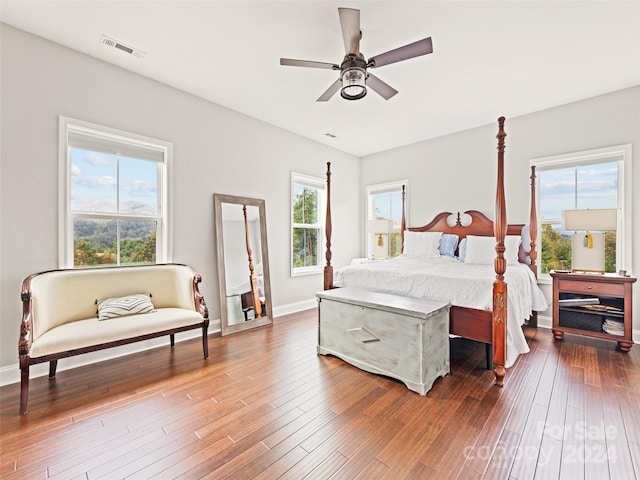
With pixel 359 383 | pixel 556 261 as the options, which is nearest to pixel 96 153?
pixel 359 383

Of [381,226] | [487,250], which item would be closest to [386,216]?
[381,226]

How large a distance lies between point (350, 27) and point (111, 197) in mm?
2774

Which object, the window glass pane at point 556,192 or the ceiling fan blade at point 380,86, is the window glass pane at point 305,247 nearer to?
the ceiling fan blade at point 380,86

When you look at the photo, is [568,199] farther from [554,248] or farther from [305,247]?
[305,247]

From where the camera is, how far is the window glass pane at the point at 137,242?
10.2ft

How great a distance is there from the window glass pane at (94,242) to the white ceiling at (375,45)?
1.61m

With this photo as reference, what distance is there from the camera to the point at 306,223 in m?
5.14

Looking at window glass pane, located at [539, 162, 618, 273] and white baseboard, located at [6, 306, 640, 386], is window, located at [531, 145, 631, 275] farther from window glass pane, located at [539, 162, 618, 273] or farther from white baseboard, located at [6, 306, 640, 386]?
white baseboard, located at [6, 306, 640, 386]

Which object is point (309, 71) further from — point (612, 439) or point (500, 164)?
point (612, 439)

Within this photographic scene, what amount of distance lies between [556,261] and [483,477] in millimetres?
3539

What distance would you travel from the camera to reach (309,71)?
299 centimetres

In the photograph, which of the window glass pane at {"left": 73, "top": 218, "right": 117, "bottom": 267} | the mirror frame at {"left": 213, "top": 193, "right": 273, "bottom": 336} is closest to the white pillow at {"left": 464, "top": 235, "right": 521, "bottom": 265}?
the mirror frame at {"left": 213, "top": 193, "right": 273, "bottom": 336}

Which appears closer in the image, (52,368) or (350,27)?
(350,27)

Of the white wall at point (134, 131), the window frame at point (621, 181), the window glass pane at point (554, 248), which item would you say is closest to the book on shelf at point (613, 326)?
the window frame at point (621, 181)
